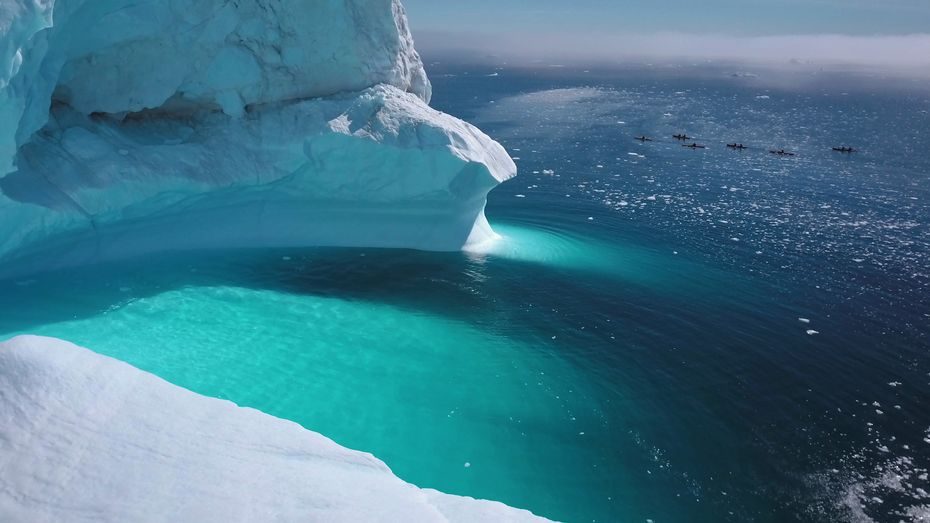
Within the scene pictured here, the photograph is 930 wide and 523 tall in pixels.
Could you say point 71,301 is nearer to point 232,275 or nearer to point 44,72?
point 232,275

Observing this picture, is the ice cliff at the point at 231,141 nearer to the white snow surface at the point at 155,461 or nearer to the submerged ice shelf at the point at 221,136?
the submerged ice shelf at the point at 221,136

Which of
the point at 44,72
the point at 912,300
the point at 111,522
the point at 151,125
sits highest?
the point at 44,72

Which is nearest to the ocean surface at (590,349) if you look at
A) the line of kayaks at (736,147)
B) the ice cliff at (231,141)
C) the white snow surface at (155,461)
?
the ice cliff at (231,141)

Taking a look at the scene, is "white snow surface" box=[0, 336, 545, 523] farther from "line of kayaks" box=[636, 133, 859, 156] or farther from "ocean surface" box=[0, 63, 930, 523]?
"line of kayaks" box=[636, 133, 859, 156]

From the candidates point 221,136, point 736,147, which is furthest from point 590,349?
point 736,147

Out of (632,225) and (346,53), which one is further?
(632,225)

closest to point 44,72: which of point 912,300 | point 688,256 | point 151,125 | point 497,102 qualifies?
point 151,125

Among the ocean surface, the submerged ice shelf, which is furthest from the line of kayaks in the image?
the submerged ice shelf
